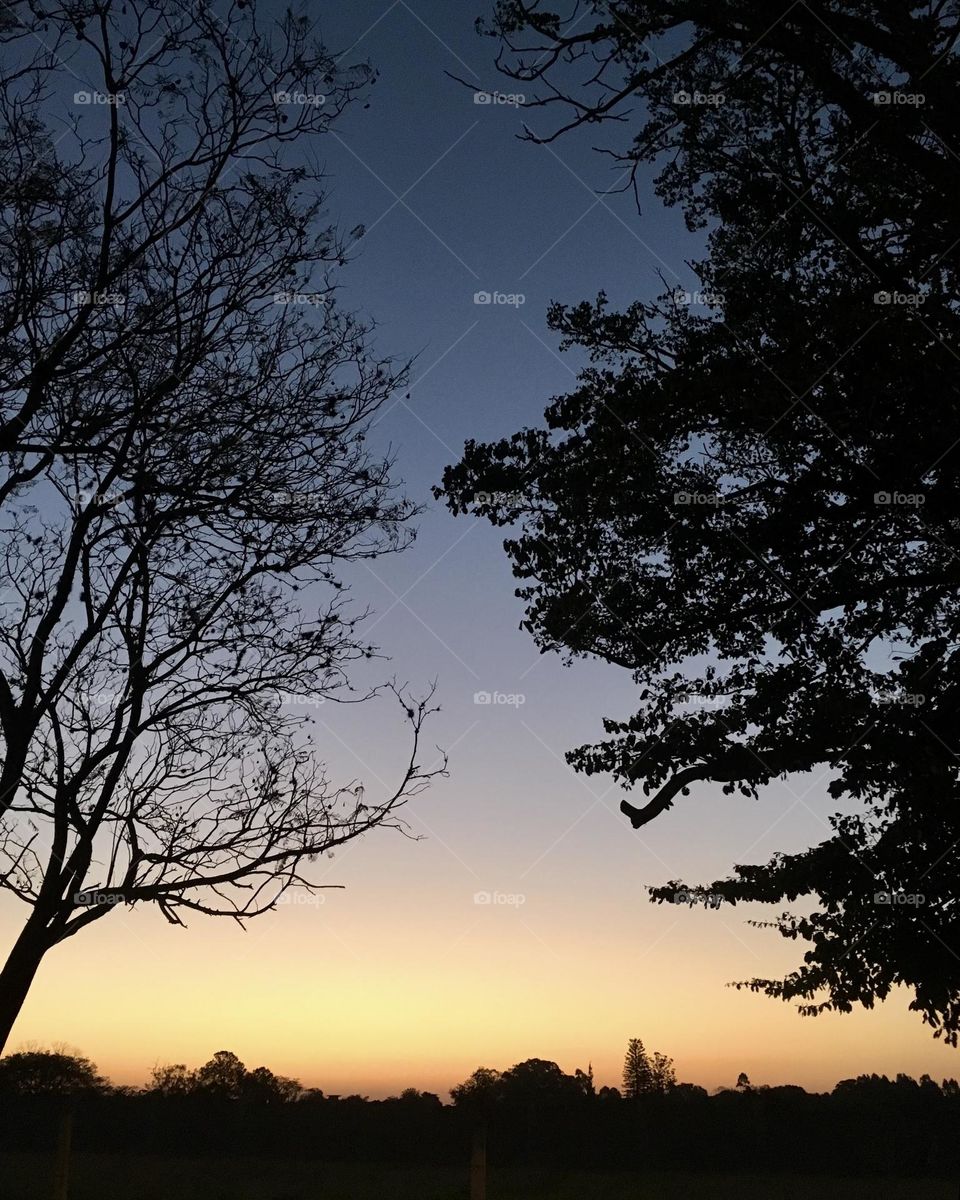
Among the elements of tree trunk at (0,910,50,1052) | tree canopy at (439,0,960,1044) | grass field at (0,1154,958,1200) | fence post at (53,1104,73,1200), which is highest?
tree canopy at (439,0,960,1044)

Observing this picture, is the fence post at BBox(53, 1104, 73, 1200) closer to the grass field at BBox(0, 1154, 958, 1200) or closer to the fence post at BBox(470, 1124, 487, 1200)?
the grass field at BBox(0, 1154, 958, 1200)

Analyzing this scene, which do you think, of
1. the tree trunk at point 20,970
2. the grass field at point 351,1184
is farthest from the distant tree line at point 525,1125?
the tree trunk at point 20,970

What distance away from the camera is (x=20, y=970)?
770cm

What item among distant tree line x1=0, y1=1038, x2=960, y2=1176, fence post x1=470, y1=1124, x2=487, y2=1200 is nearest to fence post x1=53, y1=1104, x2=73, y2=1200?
distant tree line x1=0, y1=1038, x2=960, y2=1176

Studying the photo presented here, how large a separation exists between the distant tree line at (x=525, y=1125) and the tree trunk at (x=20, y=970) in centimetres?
534

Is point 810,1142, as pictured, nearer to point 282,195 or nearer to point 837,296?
point 837,296

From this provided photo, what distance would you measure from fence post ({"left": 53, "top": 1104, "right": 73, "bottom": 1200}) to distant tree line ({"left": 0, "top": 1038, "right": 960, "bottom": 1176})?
24 centimetres

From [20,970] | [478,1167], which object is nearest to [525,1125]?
[478,1167]

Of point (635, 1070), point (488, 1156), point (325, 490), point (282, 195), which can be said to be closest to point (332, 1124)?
point (488, 1156)

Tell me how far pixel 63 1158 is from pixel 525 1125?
17.9 ft

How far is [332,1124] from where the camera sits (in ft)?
43.7

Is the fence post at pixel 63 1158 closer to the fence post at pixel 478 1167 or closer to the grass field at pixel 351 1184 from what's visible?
the grass field at pixel 351 1184

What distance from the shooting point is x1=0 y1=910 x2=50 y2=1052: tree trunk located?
24.8ft

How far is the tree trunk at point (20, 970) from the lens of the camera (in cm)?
757
